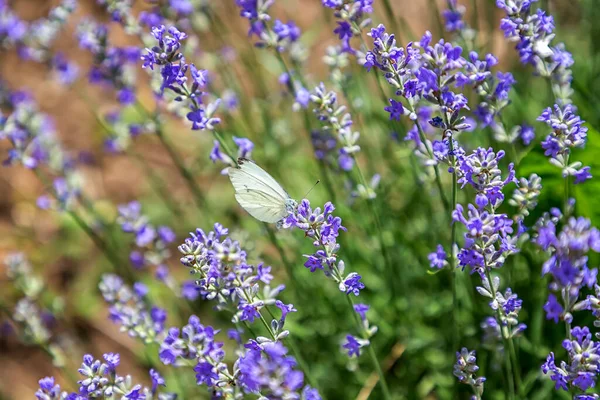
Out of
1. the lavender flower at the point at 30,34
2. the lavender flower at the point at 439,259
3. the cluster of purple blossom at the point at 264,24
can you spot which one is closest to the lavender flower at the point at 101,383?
the lavender flower at the point at 439,259

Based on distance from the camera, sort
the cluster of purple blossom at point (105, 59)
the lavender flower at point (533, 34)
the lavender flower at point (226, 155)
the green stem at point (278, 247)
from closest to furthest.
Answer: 1. the lavender flower at point (533, 34)
2. the lavender flower at point (226, 155)
3. the green stem at point (278, 247)
4. the cluster of purple blossom at point (105, 59)

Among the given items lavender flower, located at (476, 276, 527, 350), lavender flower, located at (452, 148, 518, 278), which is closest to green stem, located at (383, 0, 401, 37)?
lavender flower, located at (452, 148, 518, 278)

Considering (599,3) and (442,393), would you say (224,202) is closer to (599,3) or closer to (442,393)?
(442,393)

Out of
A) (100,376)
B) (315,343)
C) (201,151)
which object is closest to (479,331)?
(315,343)

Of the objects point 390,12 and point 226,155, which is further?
point 390,12

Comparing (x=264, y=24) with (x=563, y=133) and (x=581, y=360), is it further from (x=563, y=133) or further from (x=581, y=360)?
(x=581, y=360)

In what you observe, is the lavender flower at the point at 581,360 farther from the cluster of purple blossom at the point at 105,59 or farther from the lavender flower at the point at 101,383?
the cluster of purple blossom at the point at 105,59

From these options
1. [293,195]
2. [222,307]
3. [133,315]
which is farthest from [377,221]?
[293,195]
